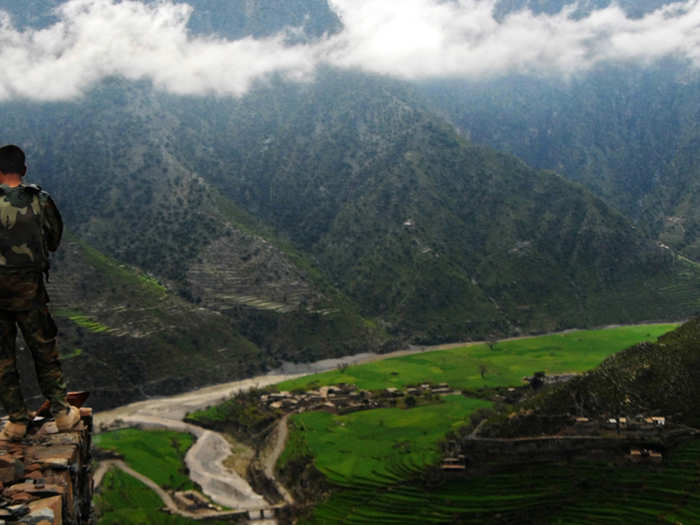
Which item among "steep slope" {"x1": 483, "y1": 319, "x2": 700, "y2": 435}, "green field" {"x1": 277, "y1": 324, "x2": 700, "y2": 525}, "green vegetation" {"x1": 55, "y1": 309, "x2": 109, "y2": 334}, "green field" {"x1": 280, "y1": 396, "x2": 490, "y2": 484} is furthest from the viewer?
"green vegetation" {"x1": 55, "y1": 309, "x2": 109, "y2": 334}

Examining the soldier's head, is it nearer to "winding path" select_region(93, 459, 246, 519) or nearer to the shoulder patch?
the shoulder patch

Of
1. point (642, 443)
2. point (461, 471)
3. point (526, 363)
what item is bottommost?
point (526, 363)

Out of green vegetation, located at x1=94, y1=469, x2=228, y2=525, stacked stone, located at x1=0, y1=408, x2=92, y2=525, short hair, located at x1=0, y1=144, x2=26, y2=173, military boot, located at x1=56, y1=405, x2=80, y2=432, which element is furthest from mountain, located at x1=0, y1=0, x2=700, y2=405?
short hair, located at x1=0, y1=144, x2=26, y2=173

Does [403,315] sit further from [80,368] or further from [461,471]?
[461,471]

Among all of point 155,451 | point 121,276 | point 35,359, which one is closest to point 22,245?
point 35,359

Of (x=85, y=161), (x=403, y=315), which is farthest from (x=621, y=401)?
(x=85, y=161)

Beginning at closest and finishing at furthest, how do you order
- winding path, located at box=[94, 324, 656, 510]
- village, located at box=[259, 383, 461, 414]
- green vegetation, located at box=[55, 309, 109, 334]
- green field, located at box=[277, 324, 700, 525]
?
1. green field, located at box=[277, 324, 700, 525]
2. winding path, located at box=[94, 324, 656, 510]
3. village, located at box=[259, 383, 461, 414]
4. green vegetation, located at box=[55, 309, 109, 334]

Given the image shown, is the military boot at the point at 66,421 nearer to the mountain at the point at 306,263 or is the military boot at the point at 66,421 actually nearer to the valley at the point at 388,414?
the valley at the point at 388,414
